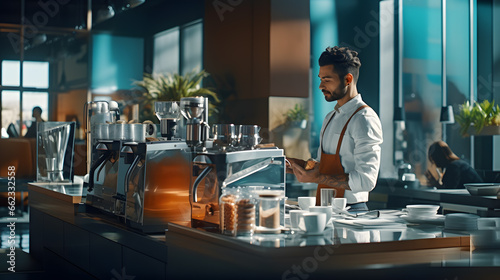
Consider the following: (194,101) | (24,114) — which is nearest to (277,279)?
(194,101)

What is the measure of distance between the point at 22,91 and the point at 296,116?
4.80 meters

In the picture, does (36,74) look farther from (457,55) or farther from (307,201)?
(307,201)

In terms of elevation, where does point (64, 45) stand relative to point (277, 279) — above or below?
above

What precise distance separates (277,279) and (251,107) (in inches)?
220

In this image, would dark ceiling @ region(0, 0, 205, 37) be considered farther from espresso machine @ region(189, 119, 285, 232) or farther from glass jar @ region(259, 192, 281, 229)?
glass jar @ region(259, 192, 281, 229)

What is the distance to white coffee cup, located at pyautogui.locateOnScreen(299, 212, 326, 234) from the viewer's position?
6.91 feet

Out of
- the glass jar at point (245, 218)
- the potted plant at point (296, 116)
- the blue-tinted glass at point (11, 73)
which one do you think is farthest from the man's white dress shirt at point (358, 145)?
the blue-tinted glass at point (11, 73)

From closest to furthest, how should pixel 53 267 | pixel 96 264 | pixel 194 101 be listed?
pixel 194 101 < pixel 96 264 < pixel 53 267

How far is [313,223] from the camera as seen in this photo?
2.11m

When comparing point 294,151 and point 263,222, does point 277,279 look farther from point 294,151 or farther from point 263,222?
point 294,151

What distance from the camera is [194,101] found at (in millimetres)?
2510

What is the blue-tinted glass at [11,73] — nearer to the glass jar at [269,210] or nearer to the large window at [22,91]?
the large window at [22,91]

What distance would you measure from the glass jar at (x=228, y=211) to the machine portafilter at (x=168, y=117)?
0.89m

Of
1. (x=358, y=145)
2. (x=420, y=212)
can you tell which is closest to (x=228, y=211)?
(x=420, y=212)
